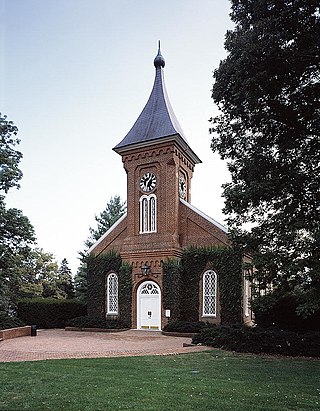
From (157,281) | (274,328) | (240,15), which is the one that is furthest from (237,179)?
(157,281)

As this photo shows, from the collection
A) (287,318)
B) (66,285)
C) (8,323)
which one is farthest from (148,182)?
(66,285)

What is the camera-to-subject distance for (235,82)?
11.8m

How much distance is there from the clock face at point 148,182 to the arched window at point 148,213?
1.54ft

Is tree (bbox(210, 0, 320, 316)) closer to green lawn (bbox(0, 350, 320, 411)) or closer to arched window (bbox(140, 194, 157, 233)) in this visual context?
green lawn (bbox(0, 350, 320, 411))

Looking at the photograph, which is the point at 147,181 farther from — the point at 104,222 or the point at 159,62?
the point at 104,222

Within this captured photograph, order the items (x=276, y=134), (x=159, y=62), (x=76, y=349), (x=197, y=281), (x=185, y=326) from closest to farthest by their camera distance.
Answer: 1. (x=276, y=134)
2. (x=76, y=349)
3. (x=185, y=326)
4. (x=197, y=281)
5. (x=159, y=62)

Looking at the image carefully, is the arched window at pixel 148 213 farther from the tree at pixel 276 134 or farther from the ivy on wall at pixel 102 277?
the tree at pixel 276 134

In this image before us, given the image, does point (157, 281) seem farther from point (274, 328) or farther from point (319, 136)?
point (319, 136)

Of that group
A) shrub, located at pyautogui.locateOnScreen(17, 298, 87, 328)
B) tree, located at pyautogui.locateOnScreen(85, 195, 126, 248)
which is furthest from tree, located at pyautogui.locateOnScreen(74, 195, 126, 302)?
shrub, located at pyautogui.locateOnScreen(17, 298, 87, 328)

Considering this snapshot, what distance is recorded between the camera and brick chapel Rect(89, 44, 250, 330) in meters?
21.4

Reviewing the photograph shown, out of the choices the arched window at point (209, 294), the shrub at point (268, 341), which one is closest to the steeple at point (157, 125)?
the arched window at point (209, 294)

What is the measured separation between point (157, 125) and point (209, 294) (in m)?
10.4

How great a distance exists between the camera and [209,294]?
2123 centimetres

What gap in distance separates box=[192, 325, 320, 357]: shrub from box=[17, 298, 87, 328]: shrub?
1248 cm
